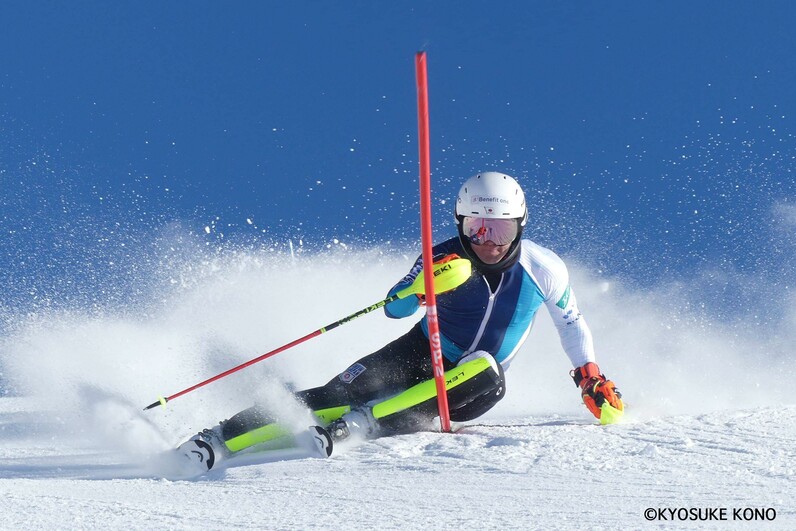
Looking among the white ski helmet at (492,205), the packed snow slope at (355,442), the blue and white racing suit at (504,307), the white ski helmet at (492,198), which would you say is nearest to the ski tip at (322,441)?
the packed snow slope at (355,442)

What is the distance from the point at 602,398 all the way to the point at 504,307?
74cm

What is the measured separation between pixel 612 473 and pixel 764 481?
558 millimetres

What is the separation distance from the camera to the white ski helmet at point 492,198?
15.0 feet

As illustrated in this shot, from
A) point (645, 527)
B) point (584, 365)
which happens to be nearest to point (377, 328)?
point (584, 365)

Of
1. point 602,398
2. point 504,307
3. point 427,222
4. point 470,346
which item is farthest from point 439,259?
point 602,398

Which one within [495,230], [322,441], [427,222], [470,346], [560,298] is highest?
[427,222]

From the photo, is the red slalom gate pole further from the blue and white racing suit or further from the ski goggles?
the ski goggles

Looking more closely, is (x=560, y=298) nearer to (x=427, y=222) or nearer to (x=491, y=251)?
(x=491, y=251)

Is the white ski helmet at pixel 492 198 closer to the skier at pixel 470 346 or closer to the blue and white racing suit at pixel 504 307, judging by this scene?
the skier at pixel 470 346

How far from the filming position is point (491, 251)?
463cm

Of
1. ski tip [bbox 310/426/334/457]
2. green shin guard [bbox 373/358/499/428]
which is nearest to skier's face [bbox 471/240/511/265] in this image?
green shin guard [bbox 373/358/499/428]

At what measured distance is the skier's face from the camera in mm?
4625

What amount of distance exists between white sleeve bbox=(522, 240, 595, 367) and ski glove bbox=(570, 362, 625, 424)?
173 millimetres

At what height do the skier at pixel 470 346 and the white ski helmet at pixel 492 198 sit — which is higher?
the white ski helmet at pixel 492 198
